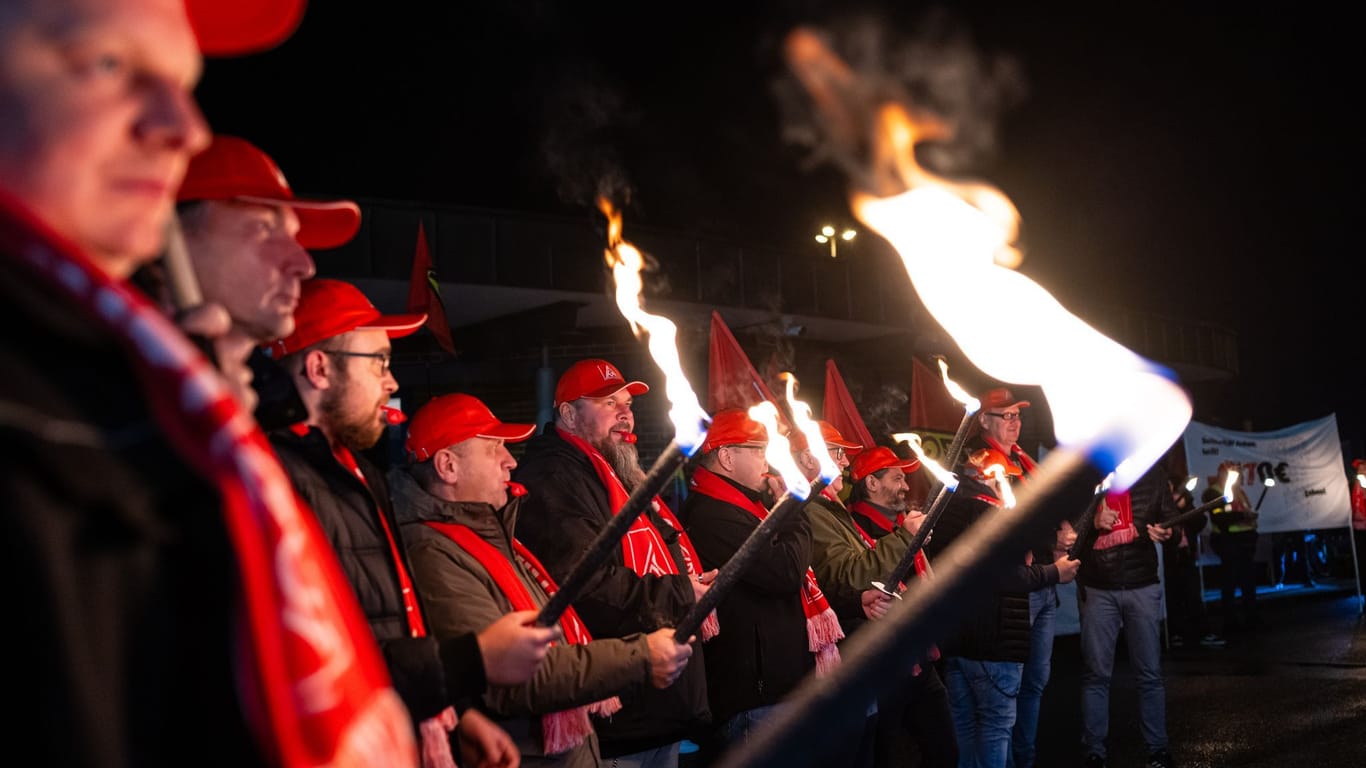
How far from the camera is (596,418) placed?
557cm

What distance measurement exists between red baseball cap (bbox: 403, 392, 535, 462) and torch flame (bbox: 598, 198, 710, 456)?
80 cm

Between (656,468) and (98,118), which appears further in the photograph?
(656,468)

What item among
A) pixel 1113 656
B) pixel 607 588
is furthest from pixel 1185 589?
pixel 607 588

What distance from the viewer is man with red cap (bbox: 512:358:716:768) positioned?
14.9ft

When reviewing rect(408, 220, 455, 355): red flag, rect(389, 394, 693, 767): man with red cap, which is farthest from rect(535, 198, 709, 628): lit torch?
rect(408, 220, 455, 355): red flag

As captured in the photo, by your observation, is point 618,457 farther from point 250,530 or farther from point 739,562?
point 250,530

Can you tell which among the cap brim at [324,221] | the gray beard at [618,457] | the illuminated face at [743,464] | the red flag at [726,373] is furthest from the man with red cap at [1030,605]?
the cap brim at [324,221]

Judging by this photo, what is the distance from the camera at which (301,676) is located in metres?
1.01

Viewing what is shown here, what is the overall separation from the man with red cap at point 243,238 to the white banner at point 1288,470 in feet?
49.9

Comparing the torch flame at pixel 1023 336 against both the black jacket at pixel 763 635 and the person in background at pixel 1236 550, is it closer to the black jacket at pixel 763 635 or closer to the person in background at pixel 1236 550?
the black jacket at pixel 763 635

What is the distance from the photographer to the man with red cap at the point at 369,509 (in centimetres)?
271

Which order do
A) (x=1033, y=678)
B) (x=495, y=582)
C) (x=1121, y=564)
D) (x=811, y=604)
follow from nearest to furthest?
1. (x=495, y=582)
2. (x=811, y=604)
3. (x=1033, y=678)
4. (x=1121, y=564)

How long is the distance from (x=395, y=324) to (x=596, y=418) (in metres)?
2.17

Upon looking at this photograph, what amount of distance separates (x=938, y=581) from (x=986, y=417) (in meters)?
7.69
